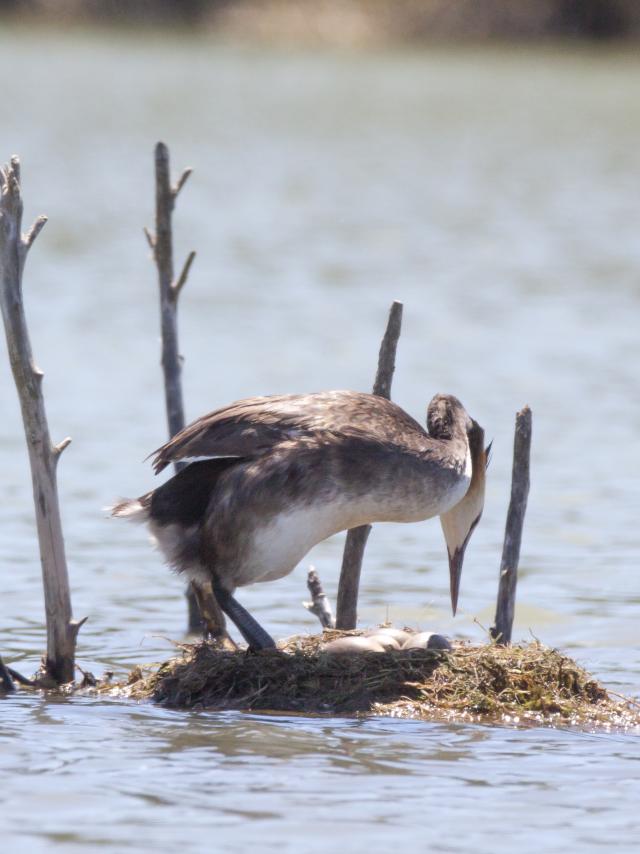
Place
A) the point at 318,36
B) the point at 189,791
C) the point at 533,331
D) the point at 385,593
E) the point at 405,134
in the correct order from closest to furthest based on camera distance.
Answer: the point at 189,791, the point at 385,593, the point at 533,331, the point at 405,134, the point at 318,36

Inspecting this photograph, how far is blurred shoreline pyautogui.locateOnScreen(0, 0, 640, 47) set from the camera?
2122 inches

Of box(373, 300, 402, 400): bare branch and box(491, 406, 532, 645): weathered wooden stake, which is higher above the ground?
box(373, 300, 402, 400): bare branch

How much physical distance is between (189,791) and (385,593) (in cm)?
434

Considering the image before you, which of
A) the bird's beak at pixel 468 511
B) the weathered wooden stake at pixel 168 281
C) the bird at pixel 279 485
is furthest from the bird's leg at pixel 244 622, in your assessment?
the weathered wooden stake at pixel 168 281

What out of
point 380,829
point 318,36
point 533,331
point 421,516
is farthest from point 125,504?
point 318,36

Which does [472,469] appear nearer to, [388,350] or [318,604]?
[388,350]

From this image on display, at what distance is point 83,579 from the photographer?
1058 cm

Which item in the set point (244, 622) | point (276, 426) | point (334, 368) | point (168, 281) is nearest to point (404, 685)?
point (244, 622)

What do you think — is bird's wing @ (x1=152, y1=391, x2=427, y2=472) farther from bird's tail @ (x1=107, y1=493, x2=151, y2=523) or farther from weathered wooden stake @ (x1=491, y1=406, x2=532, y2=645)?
weathered wooden stake @ (x1=491, y1=406, x2=532, y2=645)

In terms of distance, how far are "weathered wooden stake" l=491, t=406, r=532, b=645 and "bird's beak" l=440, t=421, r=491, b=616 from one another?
15 centimetres

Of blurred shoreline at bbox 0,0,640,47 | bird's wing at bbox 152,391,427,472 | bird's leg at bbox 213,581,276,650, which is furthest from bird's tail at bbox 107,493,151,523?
blurred shoreline at bbox 0,0,640,47

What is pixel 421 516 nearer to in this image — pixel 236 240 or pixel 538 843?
pixel 538 843

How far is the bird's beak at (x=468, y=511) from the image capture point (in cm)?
816

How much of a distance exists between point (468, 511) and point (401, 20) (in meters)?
48.2
